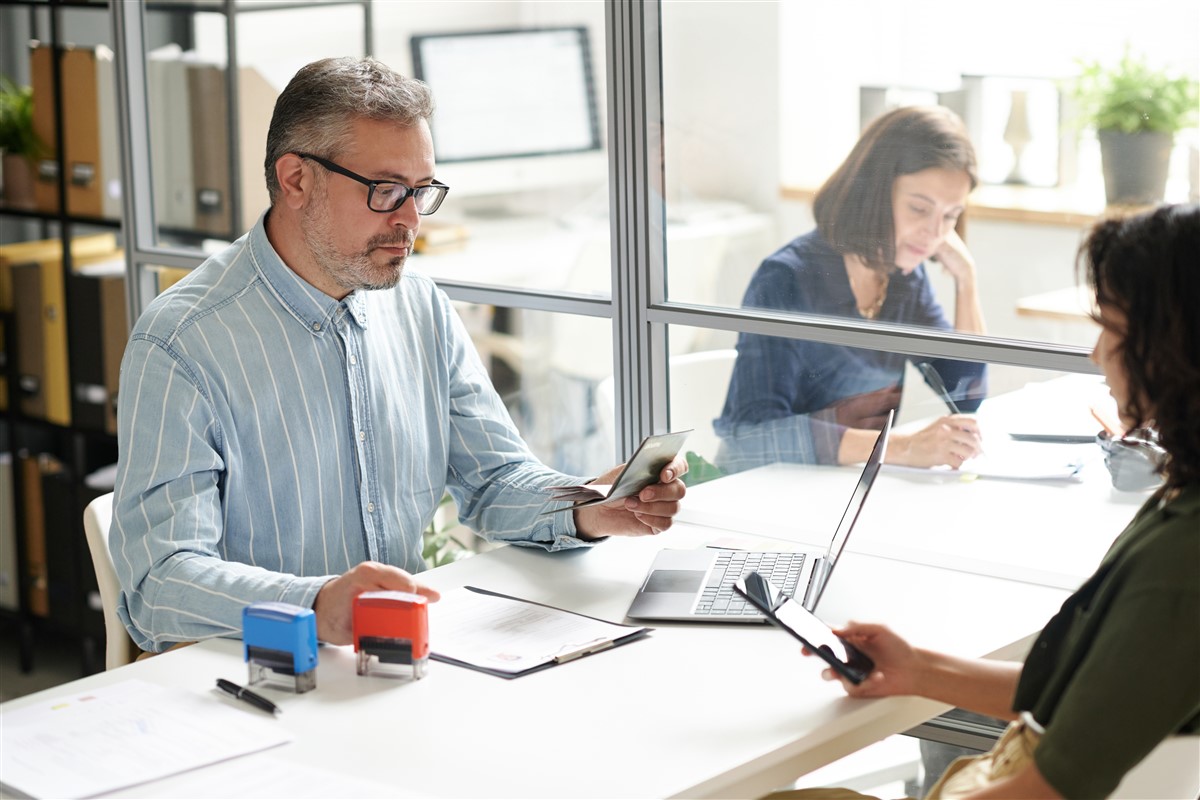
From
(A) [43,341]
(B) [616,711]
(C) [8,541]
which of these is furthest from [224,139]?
(B) [616,711]

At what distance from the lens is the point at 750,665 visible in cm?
160

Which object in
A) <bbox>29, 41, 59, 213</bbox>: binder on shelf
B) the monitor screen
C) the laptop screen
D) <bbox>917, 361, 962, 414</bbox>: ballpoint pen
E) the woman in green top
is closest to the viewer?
the woman in green top

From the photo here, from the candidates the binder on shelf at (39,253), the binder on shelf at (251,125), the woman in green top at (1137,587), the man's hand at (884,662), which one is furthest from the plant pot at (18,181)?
the woman in green top at (1137,587)

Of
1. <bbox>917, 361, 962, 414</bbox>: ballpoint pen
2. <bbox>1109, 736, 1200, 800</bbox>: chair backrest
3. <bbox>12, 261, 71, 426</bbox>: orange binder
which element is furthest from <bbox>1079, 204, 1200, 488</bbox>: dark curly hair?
<bbox>12, 261, 71, 426</bbox>: orange binder

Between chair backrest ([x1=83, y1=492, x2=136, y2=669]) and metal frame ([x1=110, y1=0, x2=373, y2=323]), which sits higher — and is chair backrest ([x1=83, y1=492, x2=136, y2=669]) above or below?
below

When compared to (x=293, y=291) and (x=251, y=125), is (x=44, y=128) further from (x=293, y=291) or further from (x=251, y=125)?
(x=293, y=291)

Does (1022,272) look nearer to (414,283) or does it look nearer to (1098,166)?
(1098,166)

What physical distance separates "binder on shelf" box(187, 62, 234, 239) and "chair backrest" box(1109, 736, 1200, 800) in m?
2.42

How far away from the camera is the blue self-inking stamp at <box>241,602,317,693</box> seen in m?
1.49

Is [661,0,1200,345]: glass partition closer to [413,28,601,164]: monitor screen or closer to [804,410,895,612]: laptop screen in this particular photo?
[804,410,895,612]: laptop screen

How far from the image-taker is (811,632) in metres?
1.55

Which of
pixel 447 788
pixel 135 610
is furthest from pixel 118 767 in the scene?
pixel 135 610

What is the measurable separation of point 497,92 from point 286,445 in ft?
4.98

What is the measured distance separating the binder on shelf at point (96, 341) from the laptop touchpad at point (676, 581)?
2043mm
